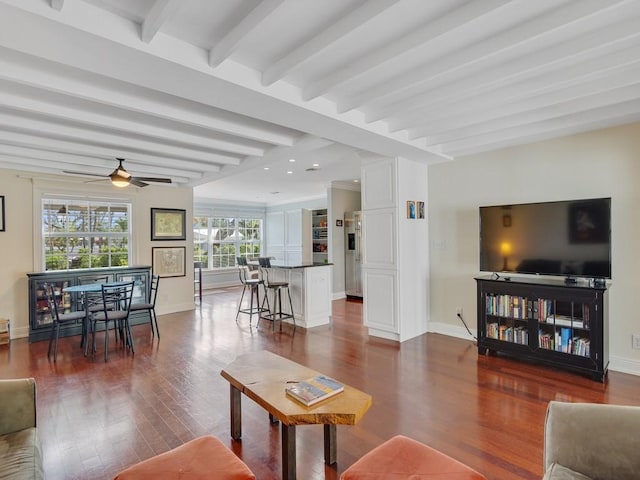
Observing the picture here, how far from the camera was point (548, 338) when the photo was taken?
346 centimetres

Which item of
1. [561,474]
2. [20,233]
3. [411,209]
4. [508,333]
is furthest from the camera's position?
[20,233]

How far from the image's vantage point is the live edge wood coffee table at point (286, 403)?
1.68 m

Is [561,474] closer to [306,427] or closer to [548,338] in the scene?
[306,427]

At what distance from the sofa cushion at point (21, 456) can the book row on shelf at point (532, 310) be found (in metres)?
3.92

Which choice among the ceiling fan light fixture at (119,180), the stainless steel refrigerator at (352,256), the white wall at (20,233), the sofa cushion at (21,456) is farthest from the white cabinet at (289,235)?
the sofa cushion at (21,456)

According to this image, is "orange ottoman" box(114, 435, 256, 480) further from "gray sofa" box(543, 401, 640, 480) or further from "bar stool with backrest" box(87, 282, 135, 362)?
"bar stool with backrest" box(87, 282, 135, 362)

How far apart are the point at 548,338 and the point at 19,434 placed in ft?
13.7

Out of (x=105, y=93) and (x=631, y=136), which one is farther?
(x=631, y=136)

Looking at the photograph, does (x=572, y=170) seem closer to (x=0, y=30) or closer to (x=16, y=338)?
(x=0, y=30)

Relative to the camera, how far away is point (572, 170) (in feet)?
11.9

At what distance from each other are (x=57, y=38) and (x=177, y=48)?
1.86 ft

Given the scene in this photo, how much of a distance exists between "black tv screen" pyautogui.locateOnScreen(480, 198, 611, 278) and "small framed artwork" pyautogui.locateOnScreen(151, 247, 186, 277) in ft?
17.5

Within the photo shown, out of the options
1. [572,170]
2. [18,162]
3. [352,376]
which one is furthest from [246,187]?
[572,170]

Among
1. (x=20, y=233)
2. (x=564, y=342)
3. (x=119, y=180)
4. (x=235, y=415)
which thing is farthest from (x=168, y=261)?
(x=564, y=342)
